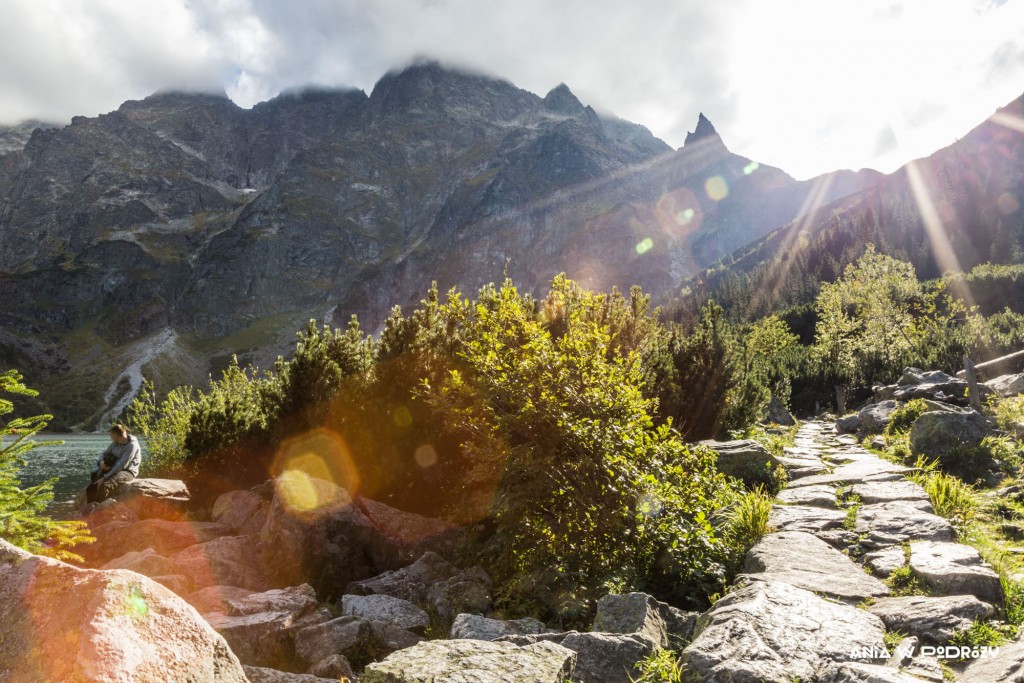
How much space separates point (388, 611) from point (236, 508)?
23.2 feet

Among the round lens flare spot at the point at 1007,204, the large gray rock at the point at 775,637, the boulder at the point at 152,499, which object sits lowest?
the large gray rock at the point at 775,637

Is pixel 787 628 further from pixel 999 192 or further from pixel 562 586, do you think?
pixel 999 192

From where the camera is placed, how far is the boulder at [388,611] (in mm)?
6137

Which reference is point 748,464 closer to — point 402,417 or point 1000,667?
point 1000,667

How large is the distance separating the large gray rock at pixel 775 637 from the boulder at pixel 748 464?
5.06 metres

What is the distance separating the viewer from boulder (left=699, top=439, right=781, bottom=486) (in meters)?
9.12

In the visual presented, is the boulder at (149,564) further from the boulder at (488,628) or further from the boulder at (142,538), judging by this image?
the boulder at (488,628)

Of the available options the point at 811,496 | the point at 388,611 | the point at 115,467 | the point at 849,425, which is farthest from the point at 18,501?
the point at 849,425

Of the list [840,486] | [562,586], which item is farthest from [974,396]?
[562,586]

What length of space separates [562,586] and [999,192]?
18218cm

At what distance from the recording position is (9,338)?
183 metres

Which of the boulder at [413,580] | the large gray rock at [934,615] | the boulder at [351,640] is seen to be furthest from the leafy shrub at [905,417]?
the boulder at [351,640]

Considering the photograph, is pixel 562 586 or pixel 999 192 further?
pixel 999 192

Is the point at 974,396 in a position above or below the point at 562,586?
below
